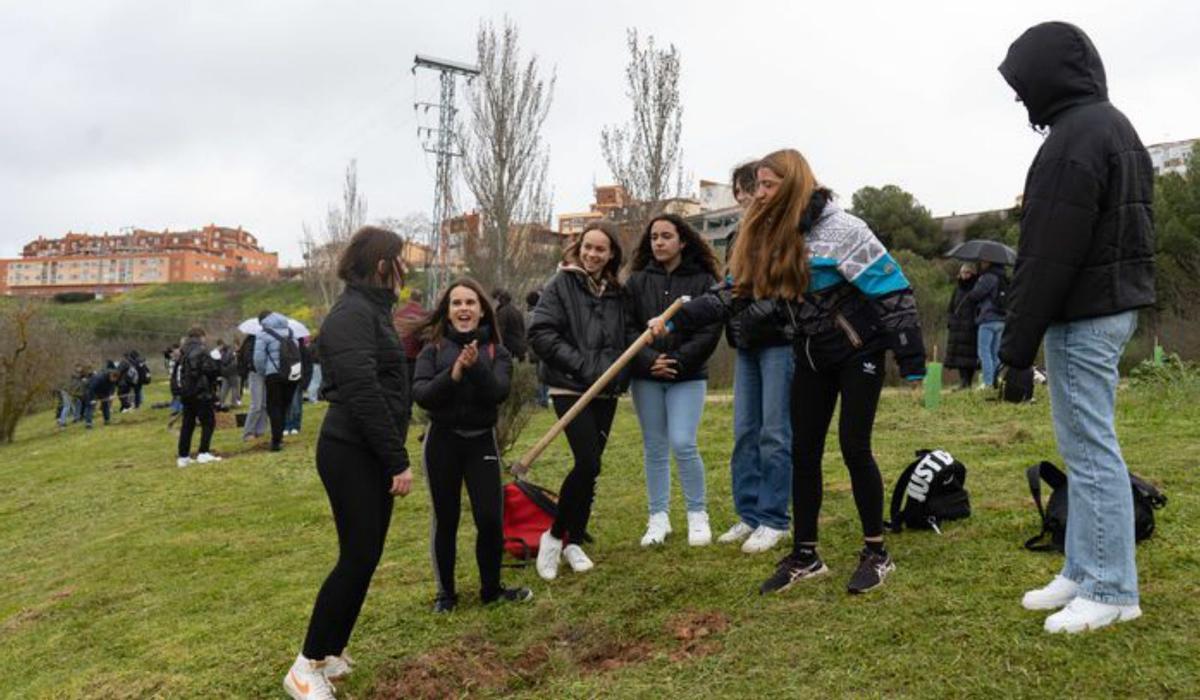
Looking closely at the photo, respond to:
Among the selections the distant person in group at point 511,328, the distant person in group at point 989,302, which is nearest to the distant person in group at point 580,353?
the distant person in group at point 511,328

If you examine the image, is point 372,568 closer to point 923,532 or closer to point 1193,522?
point 923,532

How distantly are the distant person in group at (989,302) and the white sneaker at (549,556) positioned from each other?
26.3 feet

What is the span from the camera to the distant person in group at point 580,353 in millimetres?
4738

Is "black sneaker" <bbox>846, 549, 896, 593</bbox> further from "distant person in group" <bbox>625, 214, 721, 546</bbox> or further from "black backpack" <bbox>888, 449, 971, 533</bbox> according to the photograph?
"distant person in group" <bbox>625, 214, 721, 546</bbox>

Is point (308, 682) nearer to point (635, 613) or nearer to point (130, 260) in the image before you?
point (635, 613)

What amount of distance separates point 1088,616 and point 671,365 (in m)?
2.37

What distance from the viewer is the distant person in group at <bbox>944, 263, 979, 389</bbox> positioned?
1150 centimetres

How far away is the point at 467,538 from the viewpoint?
20.1ft

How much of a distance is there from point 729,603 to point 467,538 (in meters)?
2.66

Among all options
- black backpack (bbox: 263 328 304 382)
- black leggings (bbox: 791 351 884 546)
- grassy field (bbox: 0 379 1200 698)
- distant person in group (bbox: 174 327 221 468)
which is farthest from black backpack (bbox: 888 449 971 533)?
black backpack (bbox: 263 328 304 382)

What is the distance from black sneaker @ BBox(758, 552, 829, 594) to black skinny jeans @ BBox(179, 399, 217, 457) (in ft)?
30.9

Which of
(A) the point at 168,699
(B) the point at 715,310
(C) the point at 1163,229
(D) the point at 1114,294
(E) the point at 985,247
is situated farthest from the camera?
(C) the point at 1163,229

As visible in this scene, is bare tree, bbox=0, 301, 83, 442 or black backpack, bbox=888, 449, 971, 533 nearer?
black backpack, bbox=888, 449, 971, 533

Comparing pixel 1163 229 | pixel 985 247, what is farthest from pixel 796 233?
pixel 1163 229
